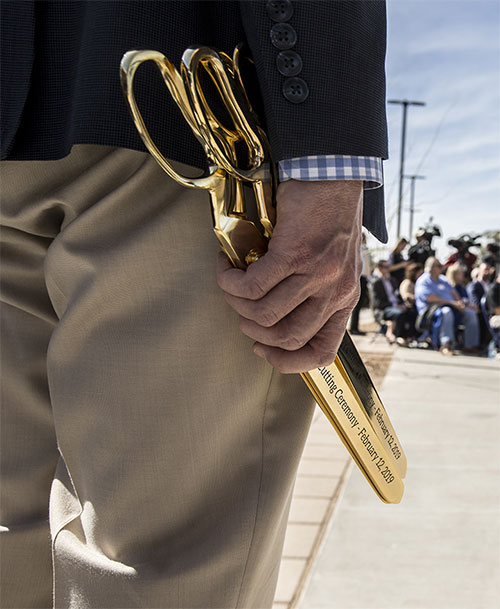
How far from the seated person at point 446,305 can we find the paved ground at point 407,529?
4025 millimetres

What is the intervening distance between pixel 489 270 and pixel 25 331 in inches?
325

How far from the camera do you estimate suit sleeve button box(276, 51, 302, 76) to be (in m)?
0.63

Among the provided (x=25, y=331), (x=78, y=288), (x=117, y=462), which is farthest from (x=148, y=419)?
(x=25, y=331)

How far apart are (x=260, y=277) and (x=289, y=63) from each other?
212 millimetres

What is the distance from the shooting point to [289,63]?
63cm

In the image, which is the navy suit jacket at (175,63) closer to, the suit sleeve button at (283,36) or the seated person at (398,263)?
the suit sleeve button at (283,36)

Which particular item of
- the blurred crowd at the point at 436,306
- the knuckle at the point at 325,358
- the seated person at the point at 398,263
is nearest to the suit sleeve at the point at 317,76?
the knuckle at the point at 325,358

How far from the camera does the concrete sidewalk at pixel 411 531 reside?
1.44 metres

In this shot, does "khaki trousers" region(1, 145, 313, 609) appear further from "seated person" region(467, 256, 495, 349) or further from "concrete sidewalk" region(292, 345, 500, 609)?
"seated person" region(467, 256, 495, 349)

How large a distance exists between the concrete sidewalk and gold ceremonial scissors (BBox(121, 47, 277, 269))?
78 centimetres

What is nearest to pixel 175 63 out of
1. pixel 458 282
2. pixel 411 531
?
pixel 411 531

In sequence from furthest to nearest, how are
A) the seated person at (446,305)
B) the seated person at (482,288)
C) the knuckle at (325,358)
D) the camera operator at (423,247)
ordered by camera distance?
the camera operator at (423,247) < the seated person at (482,288) < the seated person at (446,305) < the knuckle at (325,358)

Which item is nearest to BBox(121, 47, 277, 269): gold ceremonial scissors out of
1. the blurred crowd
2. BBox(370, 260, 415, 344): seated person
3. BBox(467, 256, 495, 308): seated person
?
the blurred crowd

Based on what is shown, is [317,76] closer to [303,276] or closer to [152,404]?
[303,276]
